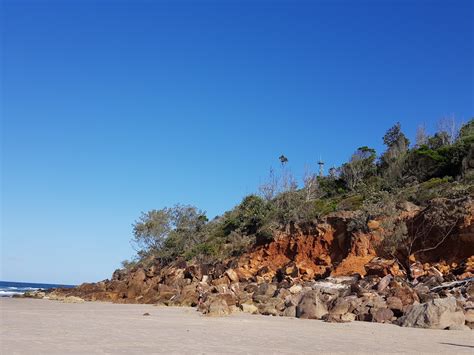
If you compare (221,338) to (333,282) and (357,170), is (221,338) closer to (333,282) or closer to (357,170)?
(333,282)

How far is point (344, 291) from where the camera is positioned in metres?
21.5

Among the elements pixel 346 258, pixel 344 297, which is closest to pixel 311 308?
pixel 344 297

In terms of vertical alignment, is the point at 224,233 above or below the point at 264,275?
above

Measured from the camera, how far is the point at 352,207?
119 feet

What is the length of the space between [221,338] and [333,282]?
1417 cm

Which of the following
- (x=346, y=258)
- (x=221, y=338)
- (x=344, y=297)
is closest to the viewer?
(x=221, y=338)

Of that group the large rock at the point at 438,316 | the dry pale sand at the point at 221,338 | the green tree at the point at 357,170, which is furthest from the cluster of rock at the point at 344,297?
the green tree at the point at 357,170

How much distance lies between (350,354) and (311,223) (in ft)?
80.2

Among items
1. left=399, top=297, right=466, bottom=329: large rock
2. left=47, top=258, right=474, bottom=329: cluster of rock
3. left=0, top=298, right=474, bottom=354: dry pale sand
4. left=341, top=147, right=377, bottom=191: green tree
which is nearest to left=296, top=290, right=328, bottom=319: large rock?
left=47, top=258, right=474, bottom=329: cluster of rock

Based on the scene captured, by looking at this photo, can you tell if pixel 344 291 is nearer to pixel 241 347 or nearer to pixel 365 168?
pixel 241 347

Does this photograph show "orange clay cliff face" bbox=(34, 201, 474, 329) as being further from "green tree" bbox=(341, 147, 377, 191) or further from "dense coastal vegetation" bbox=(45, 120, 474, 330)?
"green tree" bbox=(341, 147, 377, 191)

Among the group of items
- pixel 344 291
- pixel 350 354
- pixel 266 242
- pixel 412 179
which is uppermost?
pixel 412 179

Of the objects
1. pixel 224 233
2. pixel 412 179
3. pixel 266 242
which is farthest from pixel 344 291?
pixel 224 233

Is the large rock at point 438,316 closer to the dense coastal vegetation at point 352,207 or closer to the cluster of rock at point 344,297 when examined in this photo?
the cluster of rock at point 344,297
